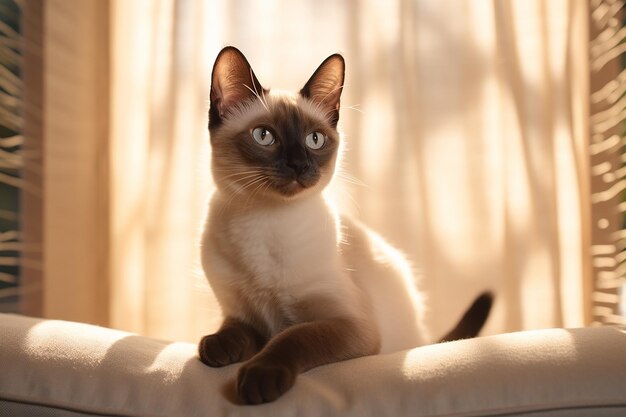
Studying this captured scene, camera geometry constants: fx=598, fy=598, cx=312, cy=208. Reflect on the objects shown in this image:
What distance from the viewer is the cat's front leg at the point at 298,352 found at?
101cm

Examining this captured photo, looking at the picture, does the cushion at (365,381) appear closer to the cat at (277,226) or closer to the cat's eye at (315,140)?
the cat at (277,226)

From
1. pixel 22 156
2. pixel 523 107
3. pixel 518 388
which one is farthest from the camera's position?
pixel 22 156

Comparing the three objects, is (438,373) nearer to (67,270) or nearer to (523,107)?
(523,107)

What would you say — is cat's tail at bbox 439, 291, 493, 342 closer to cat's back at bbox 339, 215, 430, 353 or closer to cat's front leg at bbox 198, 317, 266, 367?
cat's back at bbox 339, 215, 430, 353

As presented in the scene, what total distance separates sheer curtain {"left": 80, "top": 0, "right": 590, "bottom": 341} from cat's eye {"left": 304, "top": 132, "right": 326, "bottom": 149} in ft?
2.06

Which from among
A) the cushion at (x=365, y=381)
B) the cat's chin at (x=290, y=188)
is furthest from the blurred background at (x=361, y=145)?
the cushion at (x=365, y=381)

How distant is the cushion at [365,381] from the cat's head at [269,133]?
0.44m

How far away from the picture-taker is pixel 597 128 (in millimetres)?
2102

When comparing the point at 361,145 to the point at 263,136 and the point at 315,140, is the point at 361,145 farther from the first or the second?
the point at 263,136

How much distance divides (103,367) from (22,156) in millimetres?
1453

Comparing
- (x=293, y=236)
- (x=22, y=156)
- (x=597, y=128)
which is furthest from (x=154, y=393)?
(x=597, y=128)

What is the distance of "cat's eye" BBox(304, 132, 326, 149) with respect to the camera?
148cm

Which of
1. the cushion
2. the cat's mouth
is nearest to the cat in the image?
the cat's mouth

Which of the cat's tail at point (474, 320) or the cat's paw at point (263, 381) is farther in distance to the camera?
the cat's tail at point (474, 320)
